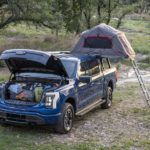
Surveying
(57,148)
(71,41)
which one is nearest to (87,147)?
(57,148)

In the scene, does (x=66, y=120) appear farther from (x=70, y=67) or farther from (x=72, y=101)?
(x=70, y=67)

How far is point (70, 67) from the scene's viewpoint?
11562 mm

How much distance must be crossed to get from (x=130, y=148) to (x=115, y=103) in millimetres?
4715

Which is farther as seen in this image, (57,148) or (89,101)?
(89,101)

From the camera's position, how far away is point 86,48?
44.3ft

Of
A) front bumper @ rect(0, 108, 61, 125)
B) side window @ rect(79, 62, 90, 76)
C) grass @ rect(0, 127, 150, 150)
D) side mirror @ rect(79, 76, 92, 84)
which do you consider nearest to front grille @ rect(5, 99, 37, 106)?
front bumper @ rect(0, 108, 61, 125)

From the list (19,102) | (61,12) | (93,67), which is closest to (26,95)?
(19,102)

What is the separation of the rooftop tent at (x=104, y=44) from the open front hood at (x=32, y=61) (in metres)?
2.22

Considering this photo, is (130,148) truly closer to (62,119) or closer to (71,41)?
(62,119)

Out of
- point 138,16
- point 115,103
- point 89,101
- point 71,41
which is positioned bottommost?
point 138,16

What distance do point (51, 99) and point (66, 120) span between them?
709mm

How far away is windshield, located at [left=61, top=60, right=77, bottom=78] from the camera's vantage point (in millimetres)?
11373

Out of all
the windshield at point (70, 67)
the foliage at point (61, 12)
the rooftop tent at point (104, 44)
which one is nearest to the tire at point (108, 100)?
the rooftop tent at point (104, 44)

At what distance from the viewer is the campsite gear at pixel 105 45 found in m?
13.0
